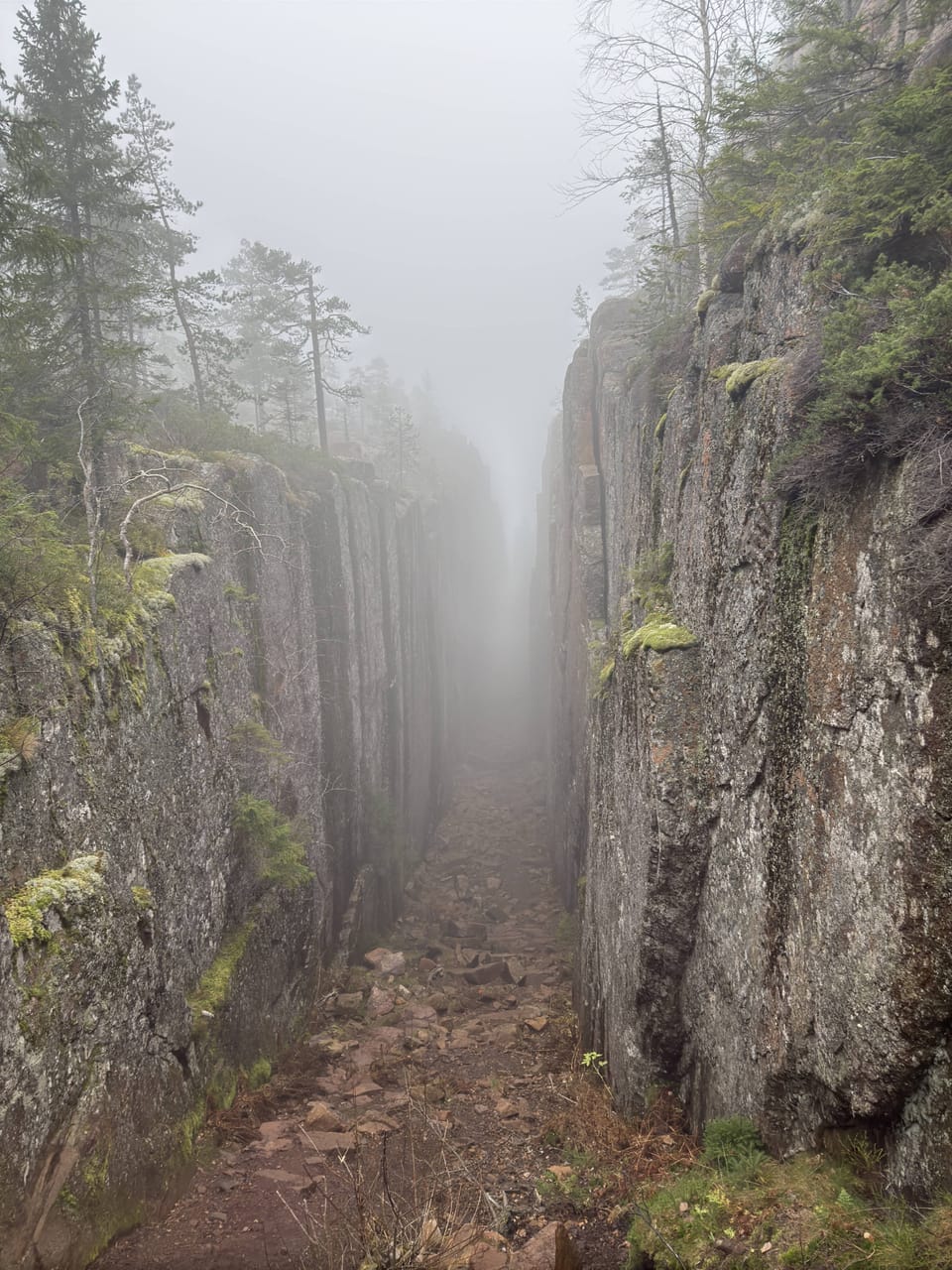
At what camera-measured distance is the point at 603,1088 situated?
42.6 feet

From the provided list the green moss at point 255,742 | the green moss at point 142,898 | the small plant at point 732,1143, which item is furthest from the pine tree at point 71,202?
the small plant at point 732,1143

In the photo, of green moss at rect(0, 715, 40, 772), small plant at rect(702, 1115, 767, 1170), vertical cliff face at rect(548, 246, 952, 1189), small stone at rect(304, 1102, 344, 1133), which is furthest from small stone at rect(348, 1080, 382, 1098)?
green moss at rect(0, 715, 40, 772)

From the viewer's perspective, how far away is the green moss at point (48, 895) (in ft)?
25.7

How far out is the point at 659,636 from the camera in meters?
11.9

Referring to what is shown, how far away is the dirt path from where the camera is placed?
8.52 m

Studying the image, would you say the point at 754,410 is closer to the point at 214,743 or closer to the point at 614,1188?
the point at 614,1188

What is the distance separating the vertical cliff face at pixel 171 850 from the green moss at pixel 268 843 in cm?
5

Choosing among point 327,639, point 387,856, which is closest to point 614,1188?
point 327,639

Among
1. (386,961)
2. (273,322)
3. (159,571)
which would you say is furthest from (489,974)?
(273,322)

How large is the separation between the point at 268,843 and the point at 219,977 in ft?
10.3

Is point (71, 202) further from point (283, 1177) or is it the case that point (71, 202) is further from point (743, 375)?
point (283, 1177)

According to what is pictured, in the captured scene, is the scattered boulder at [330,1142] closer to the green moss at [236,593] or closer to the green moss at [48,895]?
the green moss at [48,895]

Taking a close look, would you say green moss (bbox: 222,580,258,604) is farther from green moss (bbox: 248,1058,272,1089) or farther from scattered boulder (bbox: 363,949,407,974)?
scattered boulder (bbox: 363,949,407,974)

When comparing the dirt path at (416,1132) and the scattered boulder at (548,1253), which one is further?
the dirt path at (416,1132)
